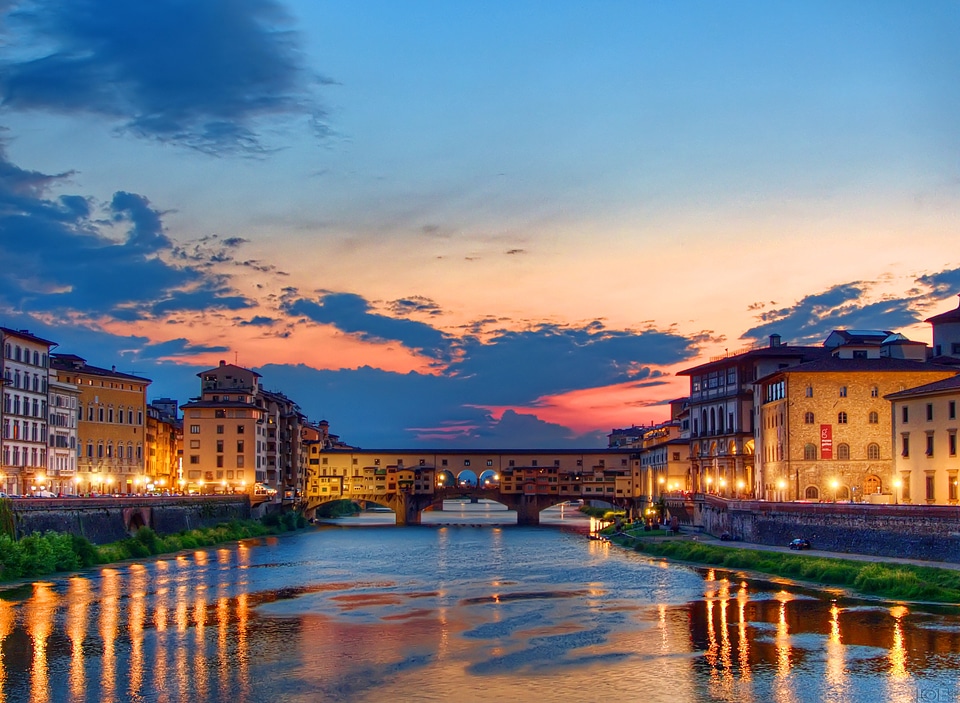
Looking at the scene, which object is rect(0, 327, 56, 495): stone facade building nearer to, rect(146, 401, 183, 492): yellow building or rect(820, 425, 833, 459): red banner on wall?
rect(146, 401, 183, 492): yellow building

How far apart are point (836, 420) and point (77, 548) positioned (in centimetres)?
4964

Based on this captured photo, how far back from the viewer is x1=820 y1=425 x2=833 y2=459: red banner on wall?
7275cm

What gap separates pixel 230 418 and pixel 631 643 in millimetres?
78529

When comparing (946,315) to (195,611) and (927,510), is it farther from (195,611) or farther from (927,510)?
(195,611)

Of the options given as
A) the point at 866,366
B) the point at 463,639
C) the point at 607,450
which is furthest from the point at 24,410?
the point at 607,450

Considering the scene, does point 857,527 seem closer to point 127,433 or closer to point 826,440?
point 826,440

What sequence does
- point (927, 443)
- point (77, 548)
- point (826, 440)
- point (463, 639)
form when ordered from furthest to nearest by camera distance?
1. point (826, 440)
2. point (927, 443)
3. point (77, 548)
4. point (463, 639)

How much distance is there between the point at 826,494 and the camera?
7331 cm

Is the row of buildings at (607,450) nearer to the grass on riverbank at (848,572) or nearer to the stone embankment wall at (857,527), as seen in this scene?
the stone embankment wall at (857,527)

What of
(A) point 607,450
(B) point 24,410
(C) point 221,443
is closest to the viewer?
(B) point 24,410

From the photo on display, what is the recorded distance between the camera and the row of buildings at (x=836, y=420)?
61.5 m

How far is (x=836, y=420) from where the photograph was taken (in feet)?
240

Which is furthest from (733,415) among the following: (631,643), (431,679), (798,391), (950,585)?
(431,679)

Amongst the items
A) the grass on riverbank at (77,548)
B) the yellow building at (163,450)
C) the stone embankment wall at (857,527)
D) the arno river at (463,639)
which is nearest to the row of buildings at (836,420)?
the stone embankment wall at (857,527)
